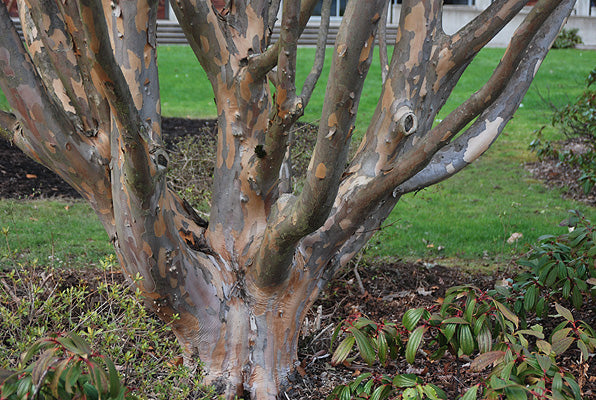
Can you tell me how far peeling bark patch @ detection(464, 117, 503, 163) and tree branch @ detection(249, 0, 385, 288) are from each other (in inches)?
49.2

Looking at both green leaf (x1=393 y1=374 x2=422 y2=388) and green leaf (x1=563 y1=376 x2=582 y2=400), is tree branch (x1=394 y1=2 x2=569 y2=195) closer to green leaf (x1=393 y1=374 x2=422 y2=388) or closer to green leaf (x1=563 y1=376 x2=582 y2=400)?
green leaf (x1=393 y1=374 x2=422 y2=388)

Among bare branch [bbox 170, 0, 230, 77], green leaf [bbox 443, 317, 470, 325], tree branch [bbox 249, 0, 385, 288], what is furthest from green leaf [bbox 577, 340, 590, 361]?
bare branch [bbox 170, 0, 230, 77]

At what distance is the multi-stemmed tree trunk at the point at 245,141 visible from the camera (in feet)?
8.42

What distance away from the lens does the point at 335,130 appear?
2.43m

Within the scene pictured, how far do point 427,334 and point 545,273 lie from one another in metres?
0.98

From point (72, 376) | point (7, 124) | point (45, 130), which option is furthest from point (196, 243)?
point (72, 376)

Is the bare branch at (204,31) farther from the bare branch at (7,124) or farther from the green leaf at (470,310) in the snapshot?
the green leaf at (470,310)

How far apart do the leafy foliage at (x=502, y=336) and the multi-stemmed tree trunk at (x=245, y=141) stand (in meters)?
0.59

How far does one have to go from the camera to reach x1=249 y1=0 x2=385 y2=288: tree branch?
2234 millimetres

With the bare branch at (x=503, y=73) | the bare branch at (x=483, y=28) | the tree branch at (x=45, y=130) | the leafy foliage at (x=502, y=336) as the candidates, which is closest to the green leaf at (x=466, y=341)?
the leafy foliage at (x=502, y=336)

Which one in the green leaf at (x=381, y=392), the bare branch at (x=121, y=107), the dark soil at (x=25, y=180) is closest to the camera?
the bare branch at (x=121, y=107)

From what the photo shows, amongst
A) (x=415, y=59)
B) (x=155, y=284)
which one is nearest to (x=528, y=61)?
(x=415, y=59)

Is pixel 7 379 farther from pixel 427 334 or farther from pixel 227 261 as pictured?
pixel 427 334

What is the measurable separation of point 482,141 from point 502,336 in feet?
3.77
